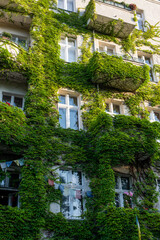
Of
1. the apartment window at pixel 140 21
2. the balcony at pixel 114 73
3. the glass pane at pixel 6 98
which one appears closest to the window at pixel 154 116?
the balcony at pixel 114 73

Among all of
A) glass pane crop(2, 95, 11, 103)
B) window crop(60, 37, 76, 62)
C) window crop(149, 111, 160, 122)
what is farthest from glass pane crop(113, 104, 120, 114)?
glass pane crop(2, 95, 11, 103)

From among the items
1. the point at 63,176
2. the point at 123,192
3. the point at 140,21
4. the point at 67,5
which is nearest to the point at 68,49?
the point at 67,5

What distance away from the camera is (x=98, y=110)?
14547 mm

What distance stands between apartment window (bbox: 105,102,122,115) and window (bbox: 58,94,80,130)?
1755 mm

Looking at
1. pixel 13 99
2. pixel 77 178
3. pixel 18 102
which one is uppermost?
pixel 13 99

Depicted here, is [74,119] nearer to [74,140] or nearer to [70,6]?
[74,140]

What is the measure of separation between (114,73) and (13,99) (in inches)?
204

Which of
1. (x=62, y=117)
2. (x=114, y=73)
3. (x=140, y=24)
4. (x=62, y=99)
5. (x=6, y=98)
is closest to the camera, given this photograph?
(x=6, y=98)

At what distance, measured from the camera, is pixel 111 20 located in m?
17.9

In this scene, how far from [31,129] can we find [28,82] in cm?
268

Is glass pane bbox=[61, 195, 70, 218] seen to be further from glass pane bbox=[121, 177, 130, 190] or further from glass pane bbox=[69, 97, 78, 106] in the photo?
glass pane bbox=[69, 97, 78, 106]

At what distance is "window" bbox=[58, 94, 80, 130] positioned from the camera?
1423cm

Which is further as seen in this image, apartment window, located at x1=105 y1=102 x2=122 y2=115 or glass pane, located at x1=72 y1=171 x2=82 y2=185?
apartment window, located at x1=105 y1=102 x2=122 y2=115

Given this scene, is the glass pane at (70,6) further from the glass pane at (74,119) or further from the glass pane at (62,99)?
the glass pane at (74,119)
